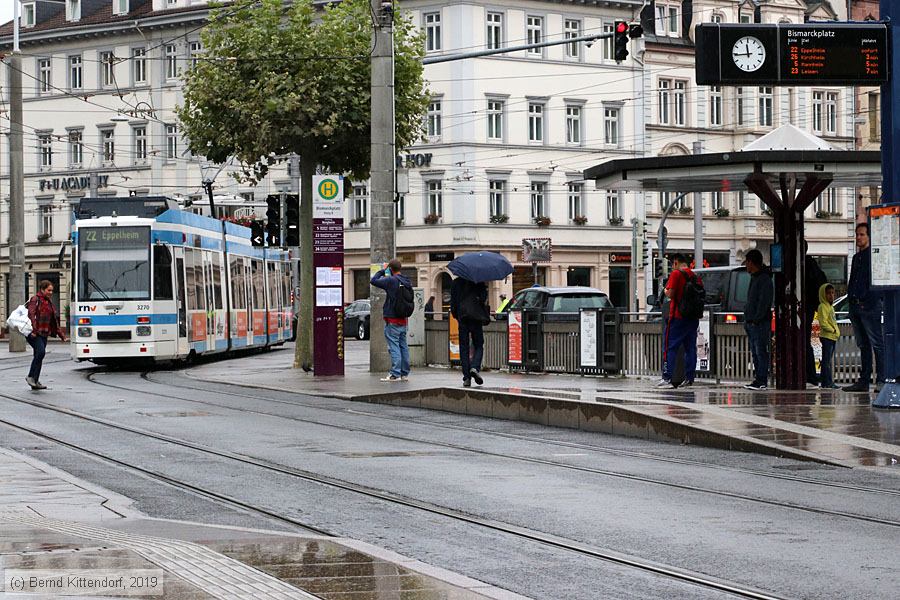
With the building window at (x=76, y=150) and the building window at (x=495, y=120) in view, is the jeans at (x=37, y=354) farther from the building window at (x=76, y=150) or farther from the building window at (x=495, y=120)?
the building window at (x=76, y=150)

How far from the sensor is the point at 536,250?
63.2 m

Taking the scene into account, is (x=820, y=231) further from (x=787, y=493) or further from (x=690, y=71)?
(x=787, y=493)

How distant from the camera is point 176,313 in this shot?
33.4 metres

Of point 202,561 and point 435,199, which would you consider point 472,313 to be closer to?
point 202,561

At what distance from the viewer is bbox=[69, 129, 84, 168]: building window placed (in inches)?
2928

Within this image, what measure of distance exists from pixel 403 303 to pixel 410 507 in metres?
13.9

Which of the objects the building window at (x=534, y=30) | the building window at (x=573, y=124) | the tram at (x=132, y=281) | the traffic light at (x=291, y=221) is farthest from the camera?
the building window at (x=573, y=124)

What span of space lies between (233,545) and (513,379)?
1631cm

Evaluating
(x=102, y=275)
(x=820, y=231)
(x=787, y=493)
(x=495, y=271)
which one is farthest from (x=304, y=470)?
(x=820, y=231)

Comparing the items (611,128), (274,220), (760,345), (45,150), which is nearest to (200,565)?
(760,345)

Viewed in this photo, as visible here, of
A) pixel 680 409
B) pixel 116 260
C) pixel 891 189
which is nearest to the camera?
pixel 680 409

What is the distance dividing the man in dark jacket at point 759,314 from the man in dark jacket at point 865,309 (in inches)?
40.9

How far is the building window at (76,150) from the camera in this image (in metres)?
74.4

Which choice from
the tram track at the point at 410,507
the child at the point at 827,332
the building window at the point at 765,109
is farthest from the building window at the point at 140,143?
the tram track at the point at 410,507
